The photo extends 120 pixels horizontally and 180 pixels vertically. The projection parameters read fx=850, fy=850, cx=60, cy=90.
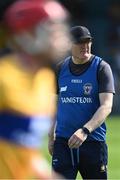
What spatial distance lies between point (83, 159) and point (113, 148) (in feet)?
28.8

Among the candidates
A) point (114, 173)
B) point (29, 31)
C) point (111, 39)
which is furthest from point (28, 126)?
point (111, 39)

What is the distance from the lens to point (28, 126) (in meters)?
4.87

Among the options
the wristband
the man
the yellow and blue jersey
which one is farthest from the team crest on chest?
the yellow and blue jersey

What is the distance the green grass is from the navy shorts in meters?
3.94

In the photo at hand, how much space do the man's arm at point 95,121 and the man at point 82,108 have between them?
0.01 meters

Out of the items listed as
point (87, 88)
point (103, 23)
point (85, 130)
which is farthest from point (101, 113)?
point (103, 23)

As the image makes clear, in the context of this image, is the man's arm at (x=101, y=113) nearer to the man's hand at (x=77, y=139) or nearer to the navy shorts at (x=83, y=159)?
the man's hand at (x=77, y=139)

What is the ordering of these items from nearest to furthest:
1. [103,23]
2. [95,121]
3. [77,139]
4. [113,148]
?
[77,139], [95,121], [113,148], [103,23]

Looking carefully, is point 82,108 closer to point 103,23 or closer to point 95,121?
point 95,121

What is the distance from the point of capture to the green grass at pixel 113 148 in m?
14.1

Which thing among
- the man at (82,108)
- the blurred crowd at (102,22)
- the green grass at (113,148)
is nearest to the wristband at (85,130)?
the man at (82,108)

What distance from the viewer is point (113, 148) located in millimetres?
17562

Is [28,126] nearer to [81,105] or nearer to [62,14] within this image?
[62,14]

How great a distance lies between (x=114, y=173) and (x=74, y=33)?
5440mm
